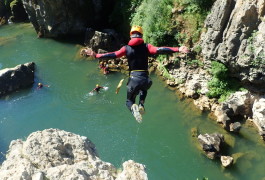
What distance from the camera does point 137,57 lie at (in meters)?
9.03

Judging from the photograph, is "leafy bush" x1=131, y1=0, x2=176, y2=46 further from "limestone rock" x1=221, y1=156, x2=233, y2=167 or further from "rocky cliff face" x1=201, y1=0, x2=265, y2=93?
"limestone rock" x1=221, y1=156, x2=233, y2=167

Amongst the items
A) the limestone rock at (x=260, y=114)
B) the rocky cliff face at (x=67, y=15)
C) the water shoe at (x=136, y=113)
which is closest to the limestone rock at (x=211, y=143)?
the limestone rock at (x=260, y=114)

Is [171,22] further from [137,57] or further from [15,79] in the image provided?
[137,57]

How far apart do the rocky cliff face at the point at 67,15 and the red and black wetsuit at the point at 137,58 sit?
69.5 feet

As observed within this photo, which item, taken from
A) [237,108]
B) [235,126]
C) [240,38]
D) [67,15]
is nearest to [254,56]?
[240,38]

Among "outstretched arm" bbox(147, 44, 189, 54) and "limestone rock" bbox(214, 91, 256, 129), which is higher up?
"outstretched arm" bbox(147, 44, 189, 54)

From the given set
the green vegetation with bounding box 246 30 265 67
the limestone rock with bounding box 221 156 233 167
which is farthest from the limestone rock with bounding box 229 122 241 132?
the green vegetation with bounding box 246 30 265 67

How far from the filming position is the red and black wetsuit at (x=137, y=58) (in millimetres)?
8766

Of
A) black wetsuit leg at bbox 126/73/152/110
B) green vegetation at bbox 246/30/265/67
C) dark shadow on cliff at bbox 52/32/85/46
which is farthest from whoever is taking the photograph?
dark shadow on cliff at bbox 52/32/85/46

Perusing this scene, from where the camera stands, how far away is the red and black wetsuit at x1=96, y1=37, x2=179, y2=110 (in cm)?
877

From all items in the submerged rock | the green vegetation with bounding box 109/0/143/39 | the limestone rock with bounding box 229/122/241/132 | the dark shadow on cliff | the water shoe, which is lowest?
the submerged rock

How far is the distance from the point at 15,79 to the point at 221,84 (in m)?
14.3

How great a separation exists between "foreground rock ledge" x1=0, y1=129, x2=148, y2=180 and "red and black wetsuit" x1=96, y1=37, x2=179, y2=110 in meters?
2.11

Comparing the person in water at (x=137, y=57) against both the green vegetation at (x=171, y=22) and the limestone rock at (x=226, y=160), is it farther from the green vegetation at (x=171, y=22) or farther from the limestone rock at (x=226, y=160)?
the green vegetation at (x=171, y=22)
